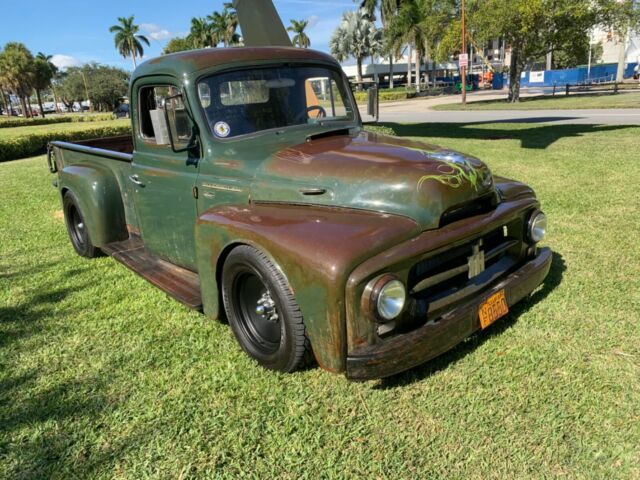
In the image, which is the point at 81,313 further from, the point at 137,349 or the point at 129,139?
the point at 129,139

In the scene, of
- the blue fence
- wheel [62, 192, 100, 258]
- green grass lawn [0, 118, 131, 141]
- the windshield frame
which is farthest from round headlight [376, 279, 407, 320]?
the blue fence

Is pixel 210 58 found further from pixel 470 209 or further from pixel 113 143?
pixel 113 143

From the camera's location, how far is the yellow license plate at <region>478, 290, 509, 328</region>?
2.59 meters

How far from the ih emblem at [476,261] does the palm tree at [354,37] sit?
50.7 m

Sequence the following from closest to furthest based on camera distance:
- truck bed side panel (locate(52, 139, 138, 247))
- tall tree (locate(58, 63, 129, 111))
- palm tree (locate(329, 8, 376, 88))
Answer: truck bed side panel (locate(52, 139, 138, 247)) → palm tree (locate(329, 8, 376, 88)) → tall tree (locate(58, 63, 129, 111))

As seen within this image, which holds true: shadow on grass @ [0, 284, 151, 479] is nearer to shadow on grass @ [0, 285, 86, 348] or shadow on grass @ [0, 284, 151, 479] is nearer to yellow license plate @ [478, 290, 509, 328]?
shadow on grass @ [0, 285, 86, 348]

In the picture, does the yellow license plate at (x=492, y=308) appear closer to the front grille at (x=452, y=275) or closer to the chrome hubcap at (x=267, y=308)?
the front grille at (x=452, y=275)

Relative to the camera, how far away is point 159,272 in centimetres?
373

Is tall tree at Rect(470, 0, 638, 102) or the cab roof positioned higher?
tall tree at Rect(470, 0, 638, 102)

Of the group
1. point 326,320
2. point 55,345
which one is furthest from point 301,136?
point 55,345

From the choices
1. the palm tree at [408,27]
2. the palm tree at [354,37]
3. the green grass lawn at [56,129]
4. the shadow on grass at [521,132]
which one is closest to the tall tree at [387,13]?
the palm tree at [408,27]

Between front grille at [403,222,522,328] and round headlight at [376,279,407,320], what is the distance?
12cm

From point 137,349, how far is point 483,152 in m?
8.50

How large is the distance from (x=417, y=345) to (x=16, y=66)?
61788 mm
